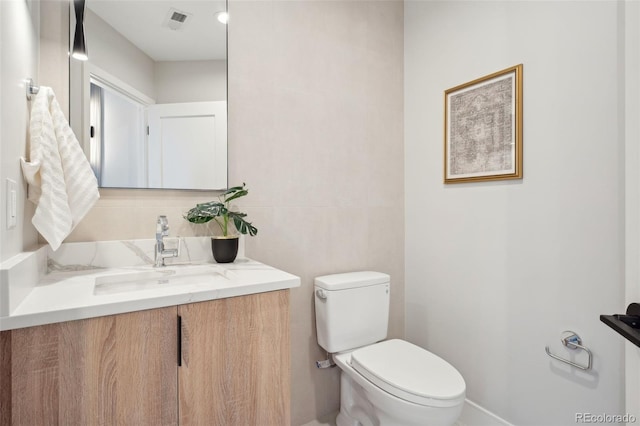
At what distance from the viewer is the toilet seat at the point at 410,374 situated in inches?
46.2

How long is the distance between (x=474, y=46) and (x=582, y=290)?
4.11ft

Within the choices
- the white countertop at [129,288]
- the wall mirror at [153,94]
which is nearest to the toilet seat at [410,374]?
the white countertop at [129,288]

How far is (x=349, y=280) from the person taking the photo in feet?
5.34

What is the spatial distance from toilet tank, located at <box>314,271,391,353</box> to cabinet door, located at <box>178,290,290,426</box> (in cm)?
55

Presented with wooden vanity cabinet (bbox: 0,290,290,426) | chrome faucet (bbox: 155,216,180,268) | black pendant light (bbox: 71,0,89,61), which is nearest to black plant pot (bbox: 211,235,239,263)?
chrome faucet (bbox: 155,216,180,268)

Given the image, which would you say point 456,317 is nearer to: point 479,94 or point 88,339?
point 479,94

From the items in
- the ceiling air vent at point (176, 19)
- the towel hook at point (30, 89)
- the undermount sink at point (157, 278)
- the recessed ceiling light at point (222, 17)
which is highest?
the recessed ceiling light at point (222, 17)

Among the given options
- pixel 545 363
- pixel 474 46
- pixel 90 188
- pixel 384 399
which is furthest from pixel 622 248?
pixel 90 188

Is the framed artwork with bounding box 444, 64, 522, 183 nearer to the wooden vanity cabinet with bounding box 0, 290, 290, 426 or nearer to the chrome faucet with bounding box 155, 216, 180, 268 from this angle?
the wooden vanity cabinet with bounding box 0, 290, 290, 426

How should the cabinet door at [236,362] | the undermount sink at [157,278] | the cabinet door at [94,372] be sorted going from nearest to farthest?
1. the cabinet door at [94,372]
2. the cabinet door at [236,362]
3. the undermount sink at [157,278]

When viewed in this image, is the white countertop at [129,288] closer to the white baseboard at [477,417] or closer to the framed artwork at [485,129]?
the framed artwork at [485,129]

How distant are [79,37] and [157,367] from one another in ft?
3.97

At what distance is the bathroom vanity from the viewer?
28.1 inches

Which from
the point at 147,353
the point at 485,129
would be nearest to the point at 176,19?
the point at 147,353
